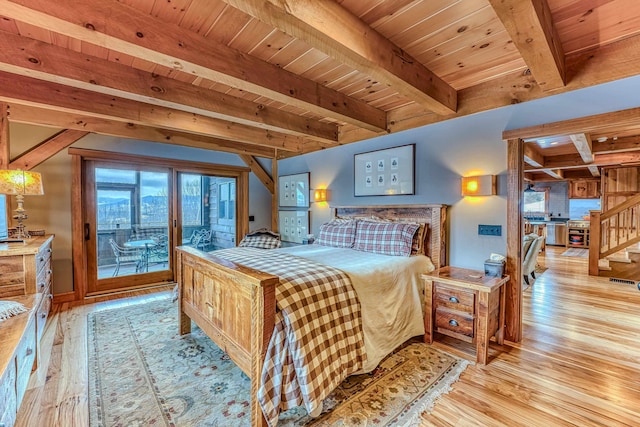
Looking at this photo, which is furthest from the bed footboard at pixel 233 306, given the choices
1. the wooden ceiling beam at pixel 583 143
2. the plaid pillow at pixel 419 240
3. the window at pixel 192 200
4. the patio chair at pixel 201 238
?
the wooden ceiling beam at pixel 583 143

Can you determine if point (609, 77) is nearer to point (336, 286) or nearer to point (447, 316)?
point (447, 316)

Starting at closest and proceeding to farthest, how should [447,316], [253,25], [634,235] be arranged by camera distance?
[253,25] < [447,316] < [634,235]

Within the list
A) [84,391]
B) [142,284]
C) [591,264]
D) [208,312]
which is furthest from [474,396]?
[591,264]

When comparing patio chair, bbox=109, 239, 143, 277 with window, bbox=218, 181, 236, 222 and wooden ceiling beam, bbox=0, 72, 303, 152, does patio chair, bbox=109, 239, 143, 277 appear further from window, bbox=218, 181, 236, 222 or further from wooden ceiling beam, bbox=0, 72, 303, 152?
wooden ceiling beam, bbox=0, 72, 303, 152

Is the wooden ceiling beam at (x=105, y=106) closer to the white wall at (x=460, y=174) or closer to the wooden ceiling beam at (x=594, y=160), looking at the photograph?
the white wall at (x=460, y=174)

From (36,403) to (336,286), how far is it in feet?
7.10

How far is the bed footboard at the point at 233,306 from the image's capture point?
1640 mm

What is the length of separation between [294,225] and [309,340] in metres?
3.48

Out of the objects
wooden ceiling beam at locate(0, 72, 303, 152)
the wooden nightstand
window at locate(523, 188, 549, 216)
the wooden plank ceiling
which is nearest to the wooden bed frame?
the wooden nightstand

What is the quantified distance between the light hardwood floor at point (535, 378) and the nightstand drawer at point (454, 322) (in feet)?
0.98

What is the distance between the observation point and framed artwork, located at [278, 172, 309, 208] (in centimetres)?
495

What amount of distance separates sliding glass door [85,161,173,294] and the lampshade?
1.32 meters

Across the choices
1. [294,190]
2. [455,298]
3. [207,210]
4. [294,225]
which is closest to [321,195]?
[294,190]

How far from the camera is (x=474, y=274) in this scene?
2.72 meters
